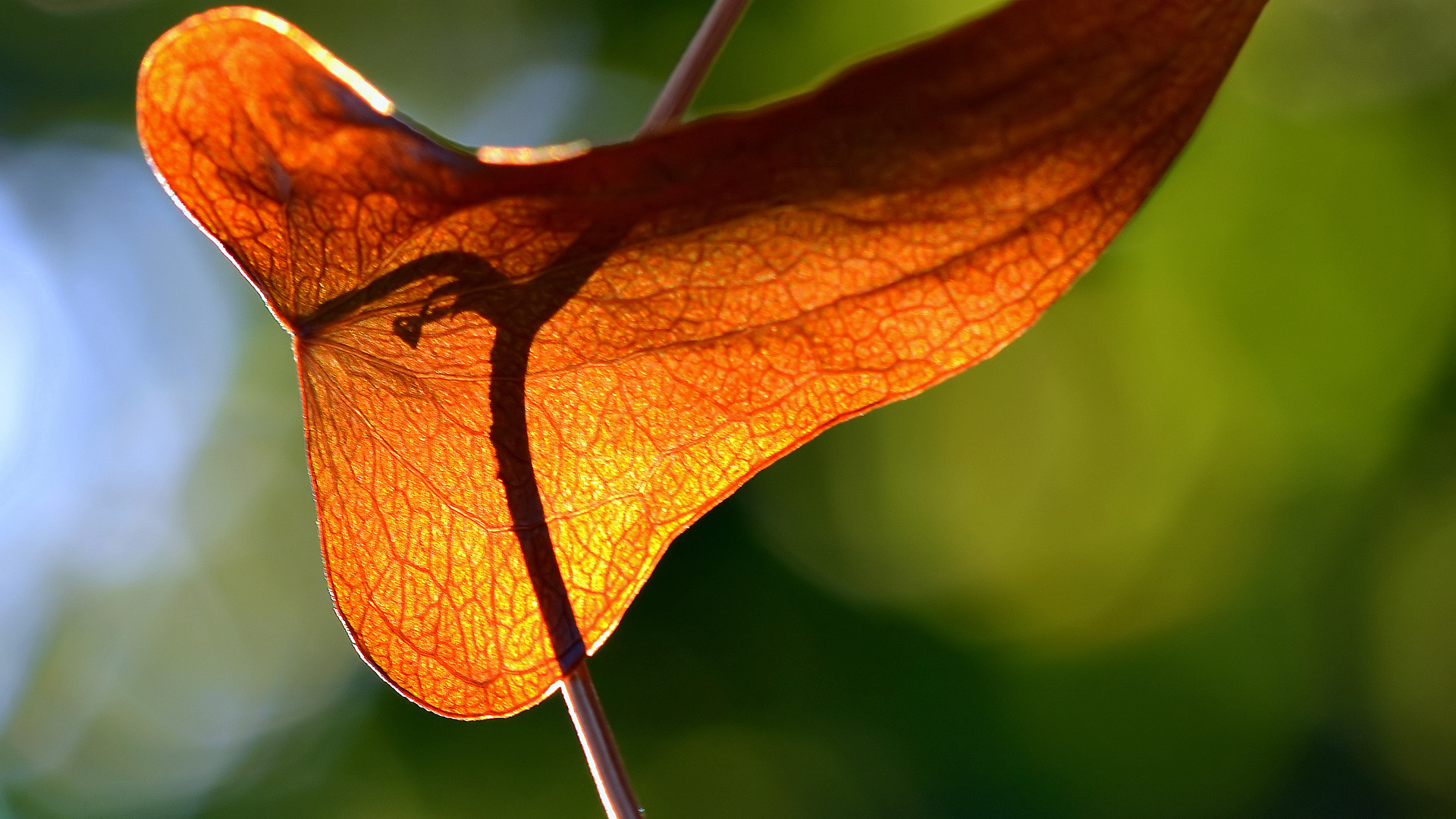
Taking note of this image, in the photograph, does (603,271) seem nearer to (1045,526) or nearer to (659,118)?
(659,118)

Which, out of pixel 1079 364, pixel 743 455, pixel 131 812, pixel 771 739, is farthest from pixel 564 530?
pixel 131 812

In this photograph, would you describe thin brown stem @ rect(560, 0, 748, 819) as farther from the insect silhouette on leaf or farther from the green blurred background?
the green blurred background

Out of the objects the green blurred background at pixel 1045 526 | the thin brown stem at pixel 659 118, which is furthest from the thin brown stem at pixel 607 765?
the green blurred background at pixel 1045 526

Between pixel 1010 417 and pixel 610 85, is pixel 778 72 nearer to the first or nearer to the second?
pixel 610 85

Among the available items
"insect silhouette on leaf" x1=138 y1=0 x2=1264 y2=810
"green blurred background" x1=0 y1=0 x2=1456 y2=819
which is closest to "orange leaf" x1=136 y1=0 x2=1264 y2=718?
"insect silhouette on leaf" x1=138 y1=0 x2=1264 y2=810

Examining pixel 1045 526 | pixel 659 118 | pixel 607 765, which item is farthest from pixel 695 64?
pixel 1045 526

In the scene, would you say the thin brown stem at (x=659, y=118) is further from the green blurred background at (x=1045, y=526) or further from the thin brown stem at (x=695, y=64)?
the green blurred background at (x=1045, y=526)

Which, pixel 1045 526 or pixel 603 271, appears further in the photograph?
pixel 1045 526
